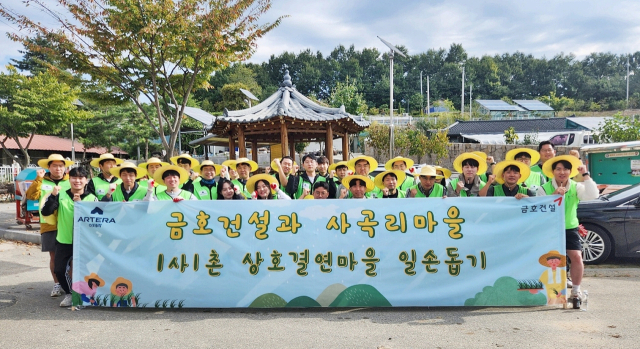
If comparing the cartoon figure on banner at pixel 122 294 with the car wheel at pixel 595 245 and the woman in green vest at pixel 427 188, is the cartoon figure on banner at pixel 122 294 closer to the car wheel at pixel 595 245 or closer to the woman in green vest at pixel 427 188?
the woman in green vest at pixel 427 188

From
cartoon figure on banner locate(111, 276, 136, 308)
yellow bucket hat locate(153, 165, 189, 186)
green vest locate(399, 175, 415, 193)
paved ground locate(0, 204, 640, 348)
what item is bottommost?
paved ground locate(0, 204, 640, 348)

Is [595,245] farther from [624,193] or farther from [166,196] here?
[166,196]

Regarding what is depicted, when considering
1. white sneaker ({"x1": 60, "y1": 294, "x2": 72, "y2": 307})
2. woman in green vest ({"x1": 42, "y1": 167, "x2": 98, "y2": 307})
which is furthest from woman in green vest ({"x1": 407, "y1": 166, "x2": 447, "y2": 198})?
white sneaker ({"x1": 60, "y1": 294, "x2": 72, "y2": 307})

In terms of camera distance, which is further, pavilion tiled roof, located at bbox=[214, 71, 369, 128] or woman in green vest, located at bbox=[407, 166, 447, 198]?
pavilion tiled roof, located at bbox=[214, 71, 369, 128]

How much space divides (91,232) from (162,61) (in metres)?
6.72

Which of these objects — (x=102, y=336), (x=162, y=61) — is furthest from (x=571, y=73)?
(x=102, y=336)

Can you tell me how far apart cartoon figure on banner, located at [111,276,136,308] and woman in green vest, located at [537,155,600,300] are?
4157mm

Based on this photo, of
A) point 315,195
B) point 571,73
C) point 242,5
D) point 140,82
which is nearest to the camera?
point 315,195

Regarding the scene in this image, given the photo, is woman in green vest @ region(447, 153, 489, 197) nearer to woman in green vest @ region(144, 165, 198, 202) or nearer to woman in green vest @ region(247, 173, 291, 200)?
woman in green vest @ region(247, 173, 291, 200)

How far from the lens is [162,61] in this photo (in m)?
10.3

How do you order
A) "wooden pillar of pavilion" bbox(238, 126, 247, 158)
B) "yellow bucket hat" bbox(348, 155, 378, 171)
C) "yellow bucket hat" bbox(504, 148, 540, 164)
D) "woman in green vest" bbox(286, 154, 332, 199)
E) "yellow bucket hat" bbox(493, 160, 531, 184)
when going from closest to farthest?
"yellow bucket hat" bbox(493, 160, 531, 184), "yellow bucket hat" bbox(504, 148, 540, 164), "yellow bucket hat" bbox(348, 155, 378, 171), "woman in green vest" bbox(286, 154, 332, 199), "wooden pillar of pavilion" bbox(238, 126, 247, 158)

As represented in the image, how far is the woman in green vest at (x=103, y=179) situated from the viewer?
17.1 ft

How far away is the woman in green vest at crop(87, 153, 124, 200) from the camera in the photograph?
5207 mm

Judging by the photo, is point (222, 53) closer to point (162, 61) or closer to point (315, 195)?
point (162, 61)
